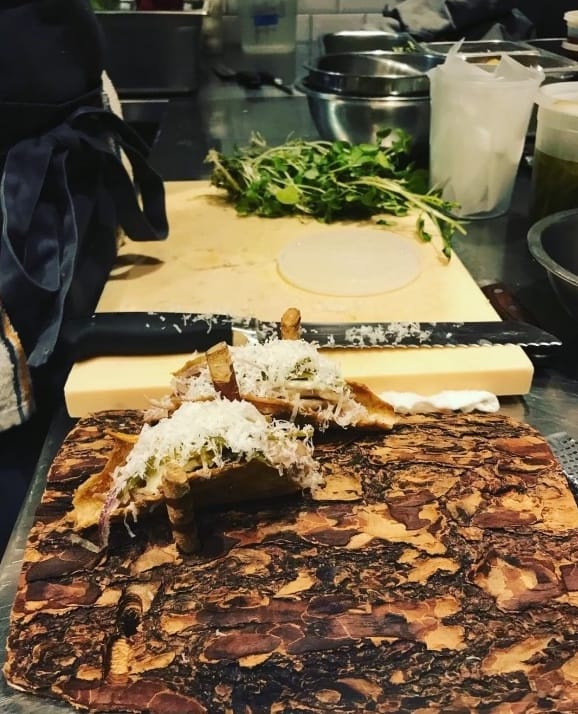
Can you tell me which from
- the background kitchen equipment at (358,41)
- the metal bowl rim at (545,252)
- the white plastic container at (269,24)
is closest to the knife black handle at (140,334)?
the metal bowl rim at (545,252)

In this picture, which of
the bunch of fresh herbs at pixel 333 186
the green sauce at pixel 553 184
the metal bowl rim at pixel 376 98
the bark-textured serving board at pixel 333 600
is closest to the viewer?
the bark-textured serving board at pixel 333 600

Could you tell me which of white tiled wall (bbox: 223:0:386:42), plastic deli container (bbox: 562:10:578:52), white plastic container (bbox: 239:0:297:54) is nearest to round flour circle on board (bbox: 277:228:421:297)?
plastic deli container (bbox: 562:10:578:52)

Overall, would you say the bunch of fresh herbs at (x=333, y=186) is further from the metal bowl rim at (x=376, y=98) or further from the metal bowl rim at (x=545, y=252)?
the metal bowl rim at (x=545, y=252)

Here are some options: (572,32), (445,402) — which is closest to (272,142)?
(572,32)

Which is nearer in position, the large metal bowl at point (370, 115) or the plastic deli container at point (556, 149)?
the plastic deli container at point (556, 149)

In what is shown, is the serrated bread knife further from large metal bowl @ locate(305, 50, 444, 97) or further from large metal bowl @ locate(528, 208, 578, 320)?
large metal bowl @ locate(305, 50, 444, 97)

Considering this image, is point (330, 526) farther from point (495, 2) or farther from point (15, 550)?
point (495, 2)
